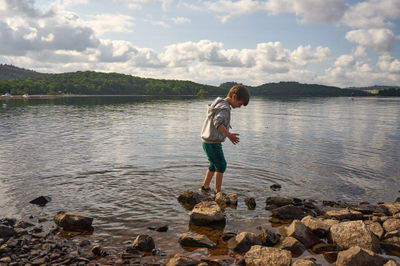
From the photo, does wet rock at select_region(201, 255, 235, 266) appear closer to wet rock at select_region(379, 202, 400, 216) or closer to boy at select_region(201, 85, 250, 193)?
boy at select_region(201, 85, 250, 193)

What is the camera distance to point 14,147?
15.9m

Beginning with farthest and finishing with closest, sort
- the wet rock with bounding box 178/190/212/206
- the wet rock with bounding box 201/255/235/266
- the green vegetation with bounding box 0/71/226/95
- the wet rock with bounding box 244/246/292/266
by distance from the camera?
the green vegetation with bounding box 0/71/226/95 < the wet rock with bounding box 178/190/212/206 < the wet rock with bounding box 201/255/235/266 < the wet rock with bounding box 244/246/292/266

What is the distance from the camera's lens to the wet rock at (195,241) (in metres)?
5.88

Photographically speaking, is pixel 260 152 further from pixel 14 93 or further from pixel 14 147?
pixel 14 93

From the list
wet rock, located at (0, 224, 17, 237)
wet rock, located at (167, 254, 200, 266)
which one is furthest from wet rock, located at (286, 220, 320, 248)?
wet rock, located at (0, 224, 17, 237)

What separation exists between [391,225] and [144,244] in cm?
508

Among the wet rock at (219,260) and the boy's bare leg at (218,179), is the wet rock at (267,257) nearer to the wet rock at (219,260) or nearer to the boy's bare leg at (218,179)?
the wet rock at (219,260)

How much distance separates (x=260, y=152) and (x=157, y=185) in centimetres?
750

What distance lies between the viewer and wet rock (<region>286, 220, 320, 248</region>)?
602 cm

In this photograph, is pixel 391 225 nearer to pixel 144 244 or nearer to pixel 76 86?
pixel 144 244

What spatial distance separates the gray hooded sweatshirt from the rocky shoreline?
1.68m

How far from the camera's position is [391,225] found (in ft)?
21.5

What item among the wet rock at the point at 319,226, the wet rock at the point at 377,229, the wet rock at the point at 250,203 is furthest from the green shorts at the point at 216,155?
the wet rock at the point at 377,229

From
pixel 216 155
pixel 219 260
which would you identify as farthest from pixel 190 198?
pixel 219 260
